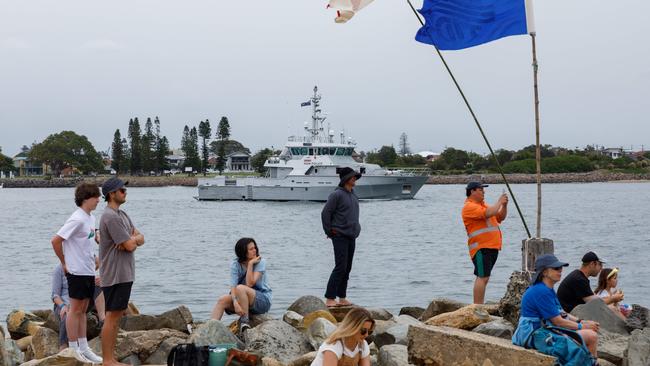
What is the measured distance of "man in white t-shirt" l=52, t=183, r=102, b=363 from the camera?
7.02 metres

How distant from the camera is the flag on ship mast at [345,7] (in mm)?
8820

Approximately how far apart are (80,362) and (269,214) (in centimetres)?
4684

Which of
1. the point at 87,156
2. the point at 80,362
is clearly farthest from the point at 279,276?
the point at 87,156

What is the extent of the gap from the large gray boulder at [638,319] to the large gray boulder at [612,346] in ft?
1.89

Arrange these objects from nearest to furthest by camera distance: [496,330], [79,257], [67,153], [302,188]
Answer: [79,257] → [496,330] → [302,188] → [67,153]

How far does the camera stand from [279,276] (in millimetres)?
22594

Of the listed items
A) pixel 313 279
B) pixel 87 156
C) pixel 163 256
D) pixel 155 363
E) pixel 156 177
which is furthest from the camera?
pixel 87 156

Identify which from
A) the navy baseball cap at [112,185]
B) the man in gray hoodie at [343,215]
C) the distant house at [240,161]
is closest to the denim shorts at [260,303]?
the man in gray hoodie at [343,215]

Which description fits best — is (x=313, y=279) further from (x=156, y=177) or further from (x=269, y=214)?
(x=156, y=177)

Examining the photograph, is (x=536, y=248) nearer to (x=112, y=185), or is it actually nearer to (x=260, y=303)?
(x=260, y=303)

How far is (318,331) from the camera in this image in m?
7.83

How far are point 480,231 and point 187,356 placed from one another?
3883 mm

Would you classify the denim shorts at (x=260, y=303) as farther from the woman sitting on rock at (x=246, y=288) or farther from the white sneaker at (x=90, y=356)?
the white sneaker at (x=90, y=356)

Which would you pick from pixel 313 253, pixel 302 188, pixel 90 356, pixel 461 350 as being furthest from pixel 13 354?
pixel 302 188
